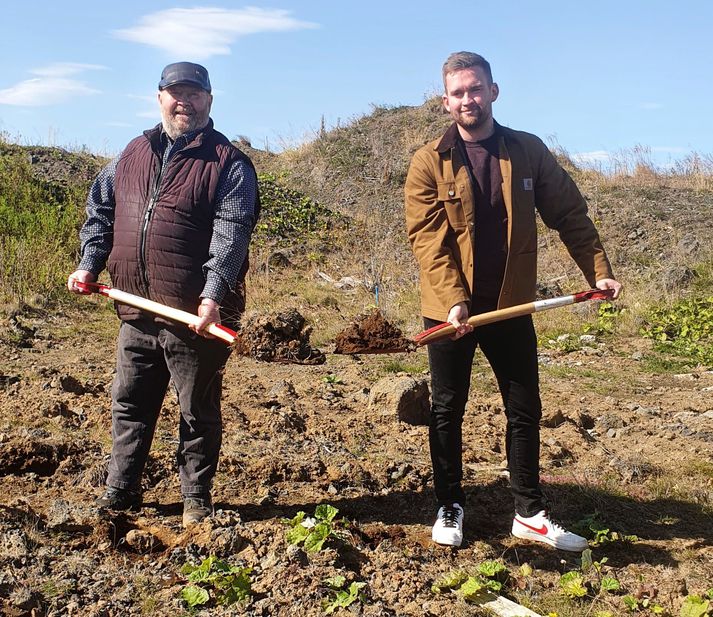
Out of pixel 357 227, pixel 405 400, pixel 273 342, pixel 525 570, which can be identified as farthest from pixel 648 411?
pixel 357 227

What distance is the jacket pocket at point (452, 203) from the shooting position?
131 inches

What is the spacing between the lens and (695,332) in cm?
851

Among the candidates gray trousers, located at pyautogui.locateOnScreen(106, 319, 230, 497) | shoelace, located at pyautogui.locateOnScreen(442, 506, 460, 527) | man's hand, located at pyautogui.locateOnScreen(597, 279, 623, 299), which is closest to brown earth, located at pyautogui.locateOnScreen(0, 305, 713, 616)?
shoelace, located at pyautogui.locateOnScreen(442, 506, 460, 527)

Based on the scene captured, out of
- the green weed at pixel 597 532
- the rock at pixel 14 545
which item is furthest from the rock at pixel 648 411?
the rock at pixel 14 545

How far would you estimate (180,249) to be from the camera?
340 centimetres

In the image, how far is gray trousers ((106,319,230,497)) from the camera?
138 inches

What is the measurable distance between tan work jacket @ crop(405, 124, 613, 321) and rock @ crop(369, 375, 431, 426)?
2.06 meters

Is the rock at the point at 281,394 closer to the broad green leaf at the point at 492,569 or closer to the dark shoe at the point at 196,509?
the dark shoe at the point at 196,509

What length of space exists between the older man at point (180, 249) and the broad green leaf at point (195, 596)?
599 millimetres

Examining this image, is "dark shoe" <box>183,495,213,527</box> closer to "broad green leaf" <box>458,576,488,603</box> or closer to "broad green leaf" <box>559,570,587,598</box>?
"broad green leaf" <box>458,576,488,603</box>

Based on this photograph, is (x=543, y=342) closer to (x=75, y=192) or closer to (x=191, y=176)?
(x=191, y=176)

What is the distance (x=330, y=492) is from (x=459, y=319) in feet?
4.70

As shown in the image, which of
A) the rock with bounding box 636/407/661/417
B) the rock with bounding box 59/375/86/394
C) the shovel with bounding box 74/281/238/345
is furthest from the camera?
the rock with bounding box 636/407/661/417

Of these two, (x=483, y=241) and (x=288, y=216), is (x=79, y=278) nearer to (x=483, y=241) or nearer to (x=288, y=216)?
(x=483, y=241)
